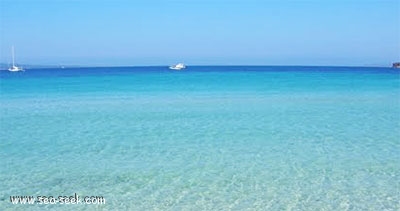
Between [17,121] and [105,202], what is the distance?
28.1 feet

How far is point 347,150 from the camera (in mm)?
9211

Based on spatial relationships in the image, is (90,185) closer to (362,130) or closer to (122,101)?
(362,130)

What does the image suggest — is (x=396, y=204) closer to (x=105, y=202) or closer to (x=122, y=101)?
(x=105, y=202)

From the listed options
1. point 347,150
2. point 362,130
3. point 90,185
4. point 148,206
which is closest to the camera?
point 148,206

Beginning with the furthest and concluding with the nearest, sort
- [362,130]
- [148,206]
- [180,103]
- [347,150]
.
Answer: [180,103]
[362,130]
[347,150]
[148,206]

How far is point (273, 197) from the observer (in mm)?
6266

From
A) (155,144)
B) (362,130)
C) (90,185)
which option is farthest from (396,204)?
(362,130)

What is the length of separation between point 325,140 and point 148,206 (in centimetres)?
552

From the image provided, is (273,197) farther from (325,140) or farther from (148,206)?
(325,140)

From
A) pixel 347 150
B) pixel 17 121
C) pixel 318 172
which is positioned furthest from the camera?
pixel 17 121

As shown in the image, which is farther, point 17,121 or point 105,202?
point 17,121

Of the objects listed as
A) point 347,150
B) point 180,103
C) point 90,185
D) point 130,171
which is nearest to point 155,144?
point 130,171

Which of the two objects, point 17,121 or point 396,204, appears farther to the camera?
point 17,121

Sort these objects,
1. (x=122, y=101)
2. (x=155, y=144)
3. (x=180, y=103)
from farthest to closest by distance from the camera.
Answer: (x=122, y=101)
(x=180, y=103)
(x=155, y=144)
